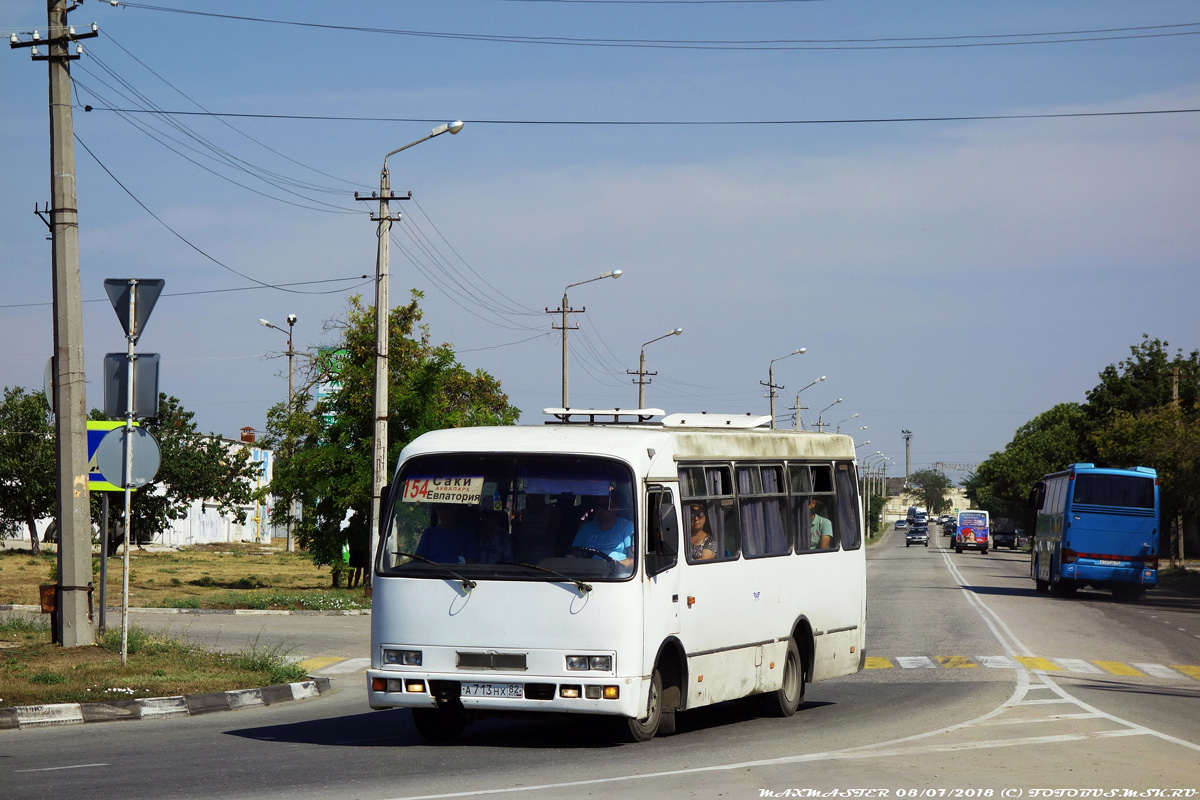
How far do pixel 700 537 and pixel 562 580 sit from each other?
1666 millimetres

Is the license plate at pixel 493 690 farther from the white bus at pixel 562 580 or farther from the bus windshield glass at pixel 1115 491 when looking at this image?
the bus windshield glass at pixel 1115 491

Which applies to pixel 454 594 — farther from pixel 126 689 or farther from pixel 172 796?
pixel 126 689

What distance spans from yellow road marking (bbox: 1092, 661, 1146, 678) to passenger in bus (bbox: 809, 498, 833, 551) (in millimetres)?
5564

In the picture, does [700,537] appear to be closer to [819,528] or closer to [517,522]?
[517,522]

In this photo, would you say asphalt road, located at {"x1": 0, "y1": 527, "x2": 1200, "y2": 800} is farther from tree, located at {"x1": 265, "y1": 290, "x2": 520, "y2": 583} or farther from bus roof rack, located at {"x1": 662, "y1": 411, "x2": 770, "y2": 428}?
tree, located at {"x1": 265, "y1": 290, "x2": 520, "y2": 583}

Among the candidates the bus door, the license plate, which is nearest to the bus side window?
the bus door

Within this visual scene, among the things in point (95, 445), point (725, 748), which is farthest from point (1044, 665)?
point (95, 445)

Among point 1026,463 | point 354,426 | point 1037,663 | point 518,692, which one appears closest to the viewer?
point 518,692

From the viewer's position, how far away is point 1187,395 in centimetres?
6494

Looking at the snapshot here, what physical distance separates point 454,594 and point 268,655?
6223 mm

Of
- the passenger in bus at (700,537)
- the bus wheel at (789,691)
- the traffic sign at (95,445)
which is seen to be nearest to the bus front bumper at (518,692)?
the passenger in bus at (700,537)

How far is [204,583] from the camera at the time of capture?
35500 mm

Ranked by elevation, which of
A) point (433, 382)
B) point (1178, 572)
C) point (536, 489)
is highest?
point (433, 382)

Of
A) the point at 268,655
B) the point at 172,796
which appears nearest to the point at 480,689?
the point at 172,796
